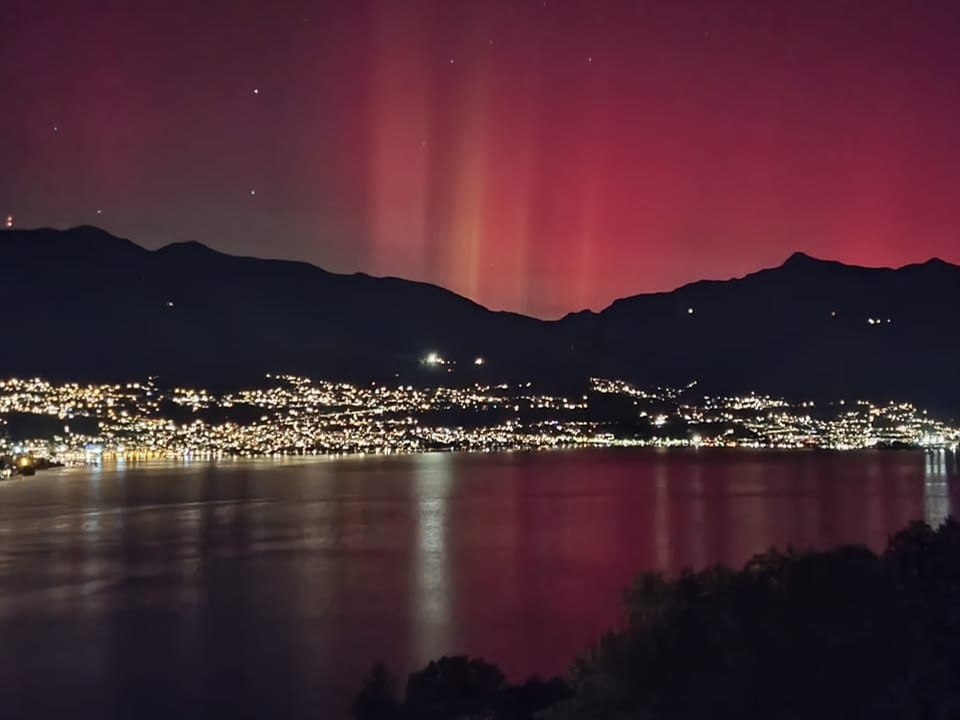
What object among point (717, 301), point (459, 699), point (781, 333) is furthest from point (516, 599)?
point (717, 301)

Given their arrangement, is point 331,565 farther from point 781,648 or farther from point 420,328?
point 420,328

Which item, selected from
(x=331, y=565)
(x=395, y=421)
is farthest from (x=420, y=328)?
(x=331, y=565)

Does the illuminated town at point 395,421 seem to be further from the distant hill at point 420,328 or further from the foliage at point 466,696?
the foliage at point 466,696

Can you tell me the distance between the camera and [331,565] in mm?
27438

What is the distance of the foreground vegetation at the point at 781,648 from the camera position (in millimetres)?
7066

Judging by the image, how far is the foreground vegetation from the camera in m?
7.07

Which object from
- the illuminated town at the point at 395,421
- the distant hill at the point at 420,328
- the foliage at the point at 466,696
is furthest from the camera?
the distant hill at the point at 420,328

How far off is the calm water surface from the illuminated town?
30194mm

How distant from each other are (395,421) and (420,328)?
61157 mm

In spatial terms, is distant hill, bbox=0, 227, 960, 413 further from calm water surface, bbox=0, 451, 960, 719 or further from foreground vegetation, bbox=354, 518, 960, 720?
foreground vegetation, bbox=354, 518, 960, 720

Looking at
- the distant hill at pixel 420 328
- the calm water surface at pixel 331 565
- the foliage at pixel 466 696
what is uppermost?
the distant hill at pixel 420 328

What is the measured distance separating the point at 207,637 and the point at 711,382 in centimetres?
11202

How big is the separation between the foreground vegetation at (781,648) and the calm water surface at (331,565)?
23.1 ft

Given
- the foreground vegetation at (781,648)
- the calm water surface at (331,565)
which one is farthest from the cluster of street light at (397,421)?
the foreground vegetation at (781,648)
